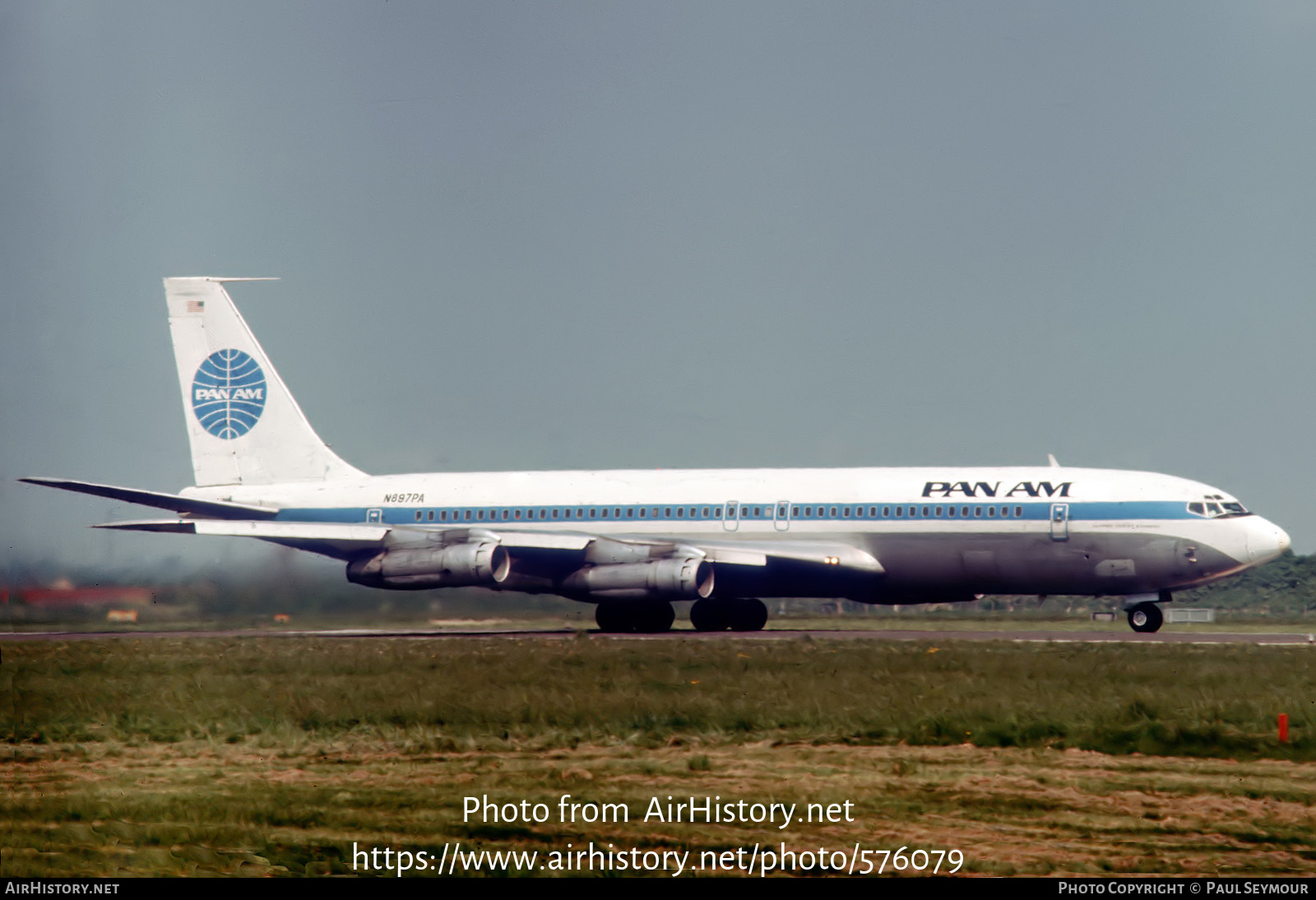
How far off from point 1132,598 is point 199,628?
75.0 feet

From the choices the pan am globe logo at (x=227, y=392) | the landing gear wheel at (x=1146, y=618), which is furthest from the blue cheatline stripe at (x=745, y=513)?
the pan am globe logo at (x=227, y=392)

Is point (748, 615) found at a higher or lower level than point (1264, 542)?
lower

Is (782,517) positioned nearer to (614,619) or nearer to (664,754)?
(614,619)

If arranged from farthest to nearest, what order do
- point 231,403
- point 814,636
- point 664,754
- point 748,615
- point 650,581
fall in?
point 231,403, point 748,615, point 650,581, point 814,636, point 664,754

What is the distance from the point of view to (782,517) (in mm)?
39781

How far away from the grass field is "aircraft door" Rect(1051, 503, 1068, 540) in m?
9.31

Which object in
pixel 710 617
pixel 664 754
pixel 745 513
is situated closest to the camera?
pixel 664 754

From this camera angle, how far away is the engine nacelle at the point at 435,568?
38.4 metres

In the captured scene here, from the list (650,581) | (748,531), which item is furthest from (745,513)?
(650,581)

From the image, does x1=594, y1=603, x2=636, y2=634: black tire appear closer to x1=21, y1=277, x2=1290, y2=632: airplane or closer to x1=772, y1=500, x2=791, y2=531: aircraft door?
x1=21, y1=277, x2=1290, y2=632: airplane

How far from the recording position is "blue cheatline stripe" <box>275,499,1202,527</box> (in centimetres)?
3688

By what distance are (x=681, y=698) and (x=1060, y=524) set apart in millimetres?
19312

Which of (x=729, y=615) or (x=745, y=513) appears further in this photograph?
(x=729, y=615)
